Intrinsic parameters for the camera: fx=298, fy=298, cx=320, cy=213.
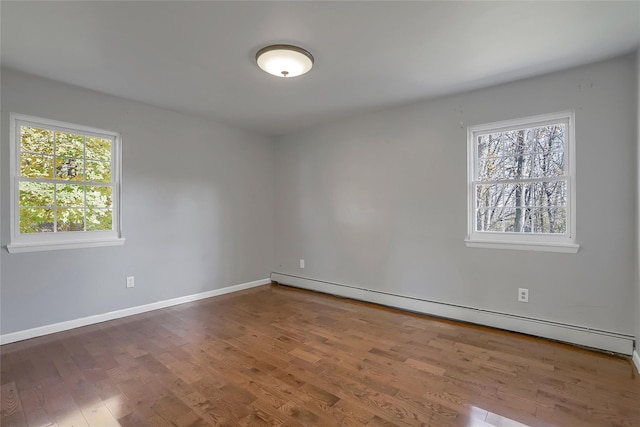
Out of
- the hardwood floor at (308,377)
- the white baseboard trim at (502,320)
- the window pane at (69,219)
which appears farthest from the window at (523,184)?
the window pane at (69,219)

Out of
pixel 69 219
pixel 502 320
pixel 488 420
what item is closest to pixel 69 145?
pixel 69 219

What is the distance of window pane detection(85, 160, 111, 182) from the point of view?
3273mm

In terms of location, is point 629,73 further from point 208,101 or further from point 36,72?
point 36,72

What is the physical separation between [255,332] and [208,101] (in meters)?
2.67

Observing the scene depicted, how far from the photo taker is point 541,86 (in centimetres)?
285

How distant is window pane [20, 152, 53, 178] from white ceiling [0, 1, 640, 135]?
0.80 metres

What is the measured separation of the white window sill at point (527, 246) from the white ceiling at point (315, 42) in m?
1.61

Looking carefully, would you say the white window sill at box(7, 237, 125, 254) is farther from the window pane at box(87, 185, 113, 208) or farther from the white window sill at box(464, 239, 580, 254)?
the white window sill at box(464, 239, 580, 254)

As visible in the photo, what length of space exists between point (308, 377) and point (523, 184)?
2.74m

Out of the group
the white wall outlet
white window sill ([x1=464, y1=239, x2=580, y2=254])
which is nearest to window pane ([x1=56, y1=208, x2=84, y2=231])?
white window sill ([x1=464, y1=239, x2=580, y2=254])

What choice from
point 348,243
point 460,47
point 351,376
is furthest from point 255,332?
point 460,47

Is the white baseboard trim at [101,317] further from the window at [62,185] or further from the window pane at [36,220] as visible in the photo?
the window pane at [36,220]

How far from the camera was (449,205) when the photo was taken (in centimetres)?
338

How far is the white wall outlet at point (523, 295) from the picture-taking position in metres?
2.92
